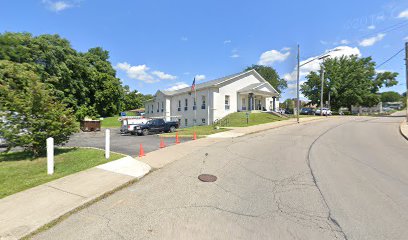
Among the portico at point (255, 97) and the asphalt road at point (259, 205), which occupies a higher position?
A: the portico at point (255, 97)

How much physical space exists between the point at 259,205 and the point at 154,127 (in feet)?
63.8

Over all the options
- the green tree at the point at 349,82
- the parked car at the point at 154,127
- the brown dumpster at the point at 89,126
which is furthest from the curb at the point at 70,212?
the green tree at the point at 349,82

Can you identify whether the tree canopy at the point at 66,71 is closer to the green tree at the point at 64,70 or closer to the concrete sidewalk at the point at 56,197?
the green tree at the point at 64,70

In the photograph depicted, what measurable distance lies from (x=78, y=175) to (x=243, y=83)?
1141 inches

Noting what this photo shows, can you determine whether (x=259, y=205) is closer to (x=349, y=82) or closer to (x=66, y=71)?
(x=66, y=71)

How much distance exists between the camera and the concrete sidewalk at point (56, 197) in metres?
3.82

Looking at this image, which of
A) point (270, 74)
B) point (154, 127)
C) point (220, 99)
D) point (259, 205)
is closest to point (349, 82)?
point (270, 74)

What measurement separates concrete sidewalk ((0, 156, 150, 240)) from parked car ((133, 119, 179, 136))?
14636mm

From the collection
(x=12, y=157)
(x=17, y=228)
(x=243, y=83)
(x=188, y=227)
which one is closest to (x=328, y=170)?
(x=188, y=227)

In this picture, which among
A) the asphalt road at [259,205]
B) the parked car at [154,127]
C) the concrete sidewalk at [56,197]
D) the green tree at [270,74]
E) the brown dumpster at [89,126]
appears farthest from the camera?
the green tree at [270,74]

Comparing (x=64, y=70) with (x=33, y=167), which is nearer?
(x=33, y=167)

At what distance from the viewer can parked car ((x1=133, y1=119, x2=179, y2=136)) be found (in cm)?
2184

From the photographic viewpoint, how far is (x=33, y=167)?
798cm

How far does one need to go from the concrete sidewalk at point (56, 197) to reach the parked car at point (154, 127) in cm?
1464
